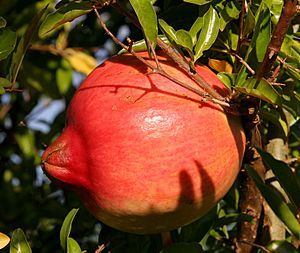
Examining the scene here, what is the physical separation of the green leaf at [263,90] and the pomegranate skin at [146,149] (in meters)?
0.08

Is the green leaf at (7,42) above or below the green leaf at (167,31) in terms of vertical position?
below

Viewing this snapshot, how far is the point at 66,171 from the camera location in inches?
44.5

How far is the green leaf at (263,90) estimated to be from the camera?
3.38 feet

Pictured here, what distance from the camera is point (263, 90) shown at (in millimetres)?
1038

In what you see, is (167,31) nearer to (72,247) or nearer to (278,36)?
(278,36)

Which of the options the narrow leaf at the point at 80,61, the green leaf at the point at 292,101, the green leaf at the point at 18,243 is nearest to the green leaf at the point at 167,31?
the green leaf at the point at 292,101

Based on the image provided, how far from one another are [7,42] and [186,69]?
0.38 m

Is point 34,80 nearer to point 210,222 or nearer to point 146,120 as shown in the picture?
point 210,222

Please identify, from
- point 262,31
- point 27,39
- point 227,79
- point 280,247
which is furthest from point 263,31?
point 27,39

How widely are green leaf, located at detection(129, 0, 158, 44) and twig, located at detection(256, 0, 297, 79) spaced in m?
0.18

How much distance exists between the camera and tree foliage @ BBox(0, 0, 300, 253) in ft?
3.52

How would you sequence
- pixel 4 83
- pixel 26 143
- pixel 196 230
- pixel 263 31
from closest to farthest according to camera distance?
pixel 263 31 → pixel 4 83 → pixel 196 230 → pixel 26 143

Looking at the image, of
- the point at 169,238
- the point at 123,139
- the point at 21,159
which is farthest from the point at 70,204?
the point at 123,139

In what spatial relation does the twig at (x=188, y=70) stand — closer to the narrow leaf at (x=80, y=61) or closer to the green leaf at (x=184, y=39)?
the green leaf at (x=184, y=39)
